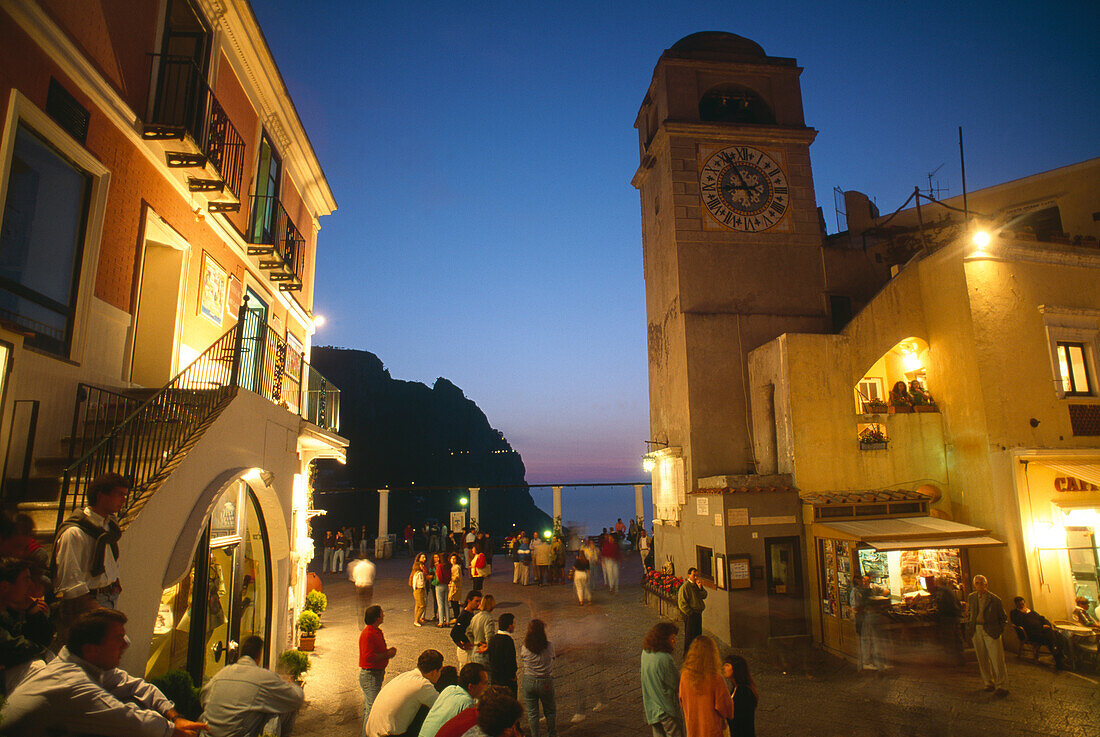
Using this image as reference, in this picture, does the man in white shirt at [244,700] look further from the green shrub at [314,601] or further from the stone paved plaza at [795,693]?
the green shrub at [314,601]

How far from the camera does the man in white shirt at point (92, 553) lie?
3.92 metres

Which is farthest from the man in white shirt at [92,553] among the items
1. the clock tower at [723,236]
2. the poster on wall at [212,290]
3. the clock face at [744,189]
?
the clock face at [744,189]

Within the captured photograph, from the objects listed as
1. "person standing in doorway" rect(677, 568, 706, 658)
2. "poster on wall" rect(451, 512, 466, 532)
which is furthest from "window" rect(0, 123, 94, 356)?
"poster on wall" rect(451, 512, 466, 532)

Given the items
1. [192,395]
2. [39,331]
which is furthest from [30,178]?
[192,395]

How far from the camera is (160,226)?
8.19m

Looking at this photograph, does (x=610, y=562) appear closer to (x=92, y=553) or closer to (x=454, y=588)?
(x=454, y=588)

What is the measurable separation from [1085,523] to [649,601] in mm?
9572

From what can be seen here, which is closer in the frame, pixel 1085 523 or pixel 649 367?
pixel 1085 523

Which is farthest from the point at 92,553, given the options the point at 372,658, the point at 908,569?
the point at 908,569

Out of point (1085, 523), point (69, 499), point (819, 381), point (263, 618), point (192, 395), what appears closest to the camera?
point (69, 499)

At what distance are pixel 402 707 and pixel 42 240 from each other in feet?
19.8

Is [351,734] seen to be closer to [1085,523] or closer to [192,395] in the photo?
[192,395]

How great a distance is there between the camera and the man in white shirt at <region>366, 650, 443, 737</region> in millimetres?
4820

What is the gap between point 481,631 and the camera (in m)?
7.54
